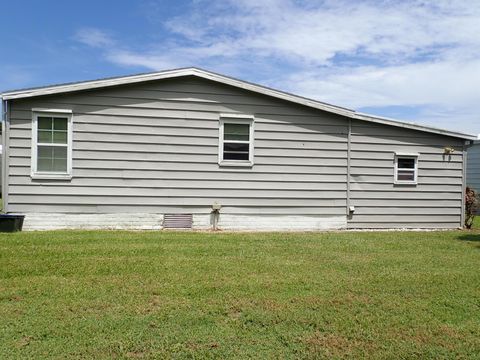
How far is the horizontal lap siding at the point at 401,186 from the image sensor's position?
12.1 m

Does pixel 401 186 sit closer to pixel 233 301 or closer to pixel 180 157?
pixel 180 157

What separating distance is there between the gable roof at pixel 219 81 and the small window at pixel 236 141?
82cm

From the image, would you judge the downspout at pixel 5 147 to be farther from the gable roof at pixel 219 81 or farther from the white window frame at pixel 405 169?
the white window frame at pixel 405 169

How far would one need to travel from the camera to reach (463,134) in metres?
12.5

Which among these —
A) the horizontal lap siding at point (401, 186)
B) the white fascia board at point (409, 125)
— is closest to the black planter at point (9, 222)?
the horizontal lap siding at point (401, 186)

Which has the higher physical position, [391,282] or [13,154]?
[13,154]

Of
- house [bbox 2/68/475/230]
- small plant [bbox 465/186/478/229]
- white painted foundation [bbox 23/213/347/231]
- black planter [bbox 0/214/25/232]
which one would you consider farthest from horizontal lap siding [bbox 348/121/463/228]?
black planter [bbox 0/214/25/232]

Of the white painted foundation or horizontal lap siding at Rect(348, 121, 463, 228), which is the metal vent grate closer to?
the white painted foundation

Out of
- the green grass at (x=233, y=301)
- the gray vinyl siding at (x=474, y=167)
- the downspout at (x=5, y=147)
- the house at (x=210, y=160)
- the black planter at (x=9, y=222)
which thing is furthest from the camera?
the gray vinyl siding at (x=474, y=167)

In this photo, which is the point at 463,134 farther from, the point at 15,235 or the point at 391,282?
the point at 15,235

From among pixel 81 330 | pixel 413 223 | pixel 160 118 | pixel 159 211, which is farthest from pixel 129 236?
pixel 413 223

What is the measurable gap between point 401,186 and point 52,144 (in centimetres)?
861

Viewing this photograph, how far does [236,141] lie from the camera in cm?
1143

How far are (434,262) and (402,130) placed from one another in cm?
557
